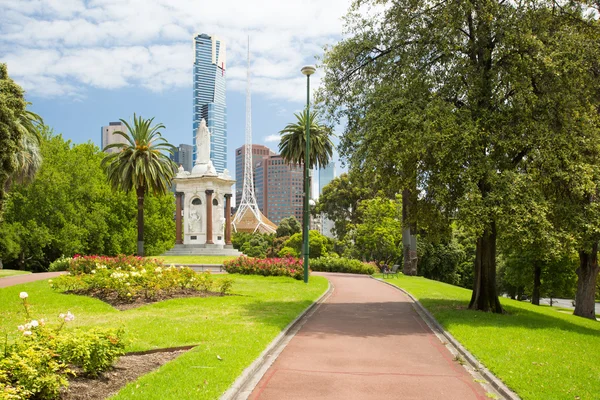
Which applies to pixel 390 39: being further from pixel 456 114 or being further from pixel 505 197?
pixel 505 197

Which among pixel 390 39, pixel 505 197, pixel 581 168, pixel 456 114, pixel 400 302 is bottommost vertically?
pixel 400 302

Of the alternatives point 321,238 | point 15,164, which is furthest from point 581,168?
point 321,238

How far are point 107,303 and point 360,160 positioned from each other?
9618 millimetres

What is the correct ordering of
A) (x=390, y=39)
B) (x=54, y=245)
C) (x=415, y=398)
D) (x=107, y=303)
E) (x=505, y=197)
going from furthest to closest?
(x=54, y=245), (x=390, y=39), (x=107, y=303), (x=505, y=197), (x=415, y=398)

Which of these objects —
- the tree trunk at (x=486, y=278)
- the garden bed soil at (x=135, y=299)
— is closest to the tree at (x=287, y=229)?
the garden bed soil at (x=135, y=299)

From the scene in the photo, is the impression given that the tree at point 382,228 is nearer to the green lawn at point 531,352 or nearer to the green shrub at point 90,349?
the green lawn at point 531,352

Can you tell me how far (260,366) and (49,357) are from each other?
11.8 feet

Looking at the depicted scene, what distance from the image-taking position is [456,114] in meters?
15.3

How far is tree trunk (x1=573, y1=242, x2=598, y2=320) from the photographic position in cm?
2314

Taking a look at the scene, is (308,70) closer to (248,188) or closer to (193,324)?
(193,324)

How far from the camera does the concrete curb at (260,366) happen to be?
7.07 m

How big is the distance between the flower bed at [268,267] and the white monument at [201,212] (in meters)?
19.3

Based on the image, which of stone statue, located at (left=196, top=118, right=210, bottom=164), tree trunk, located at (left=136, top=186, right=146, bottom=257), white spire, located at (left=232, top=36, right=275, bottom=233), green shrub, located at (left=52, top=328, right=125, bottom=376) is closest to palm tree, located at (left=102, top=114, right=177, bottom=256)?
tree trunk, located at (left=136, top=186, right=146, bottom=257)

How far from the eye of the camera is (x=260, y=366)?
345 inches
